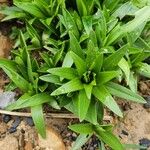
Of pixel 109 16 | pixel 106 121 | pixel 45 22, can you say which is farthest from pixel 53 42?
pixel 106 121

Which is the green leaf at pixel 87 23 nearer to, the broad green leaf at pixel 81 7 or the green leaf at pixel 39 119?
the broad green leaf at pixel 81 7

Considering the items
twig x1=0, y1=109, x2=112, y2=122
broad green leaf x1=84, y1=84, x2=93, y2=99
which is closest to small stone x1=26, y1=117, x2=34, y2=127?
twig x1=0, y1=109, x2=112, y2=122

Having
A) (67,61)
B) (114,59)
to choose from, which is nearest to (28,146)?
(67,61)

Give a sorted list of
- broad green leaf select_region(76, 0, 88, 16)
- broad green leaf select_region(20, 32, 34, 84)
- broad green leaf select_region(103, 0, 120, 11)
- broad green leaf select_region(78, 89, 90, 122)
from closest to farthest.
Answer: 1. broad green leaf select_region(78, 89, 90, 122)
2. broad green leaf select_region(20, 32, 34, 84)
3. broad green leaf select_region(76, 0, 88, 16)
4. broad green leaf select_region(103, 0, 120, 11)

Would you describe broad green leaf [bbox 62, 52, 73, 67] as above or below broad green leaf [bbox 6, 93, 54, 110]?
above

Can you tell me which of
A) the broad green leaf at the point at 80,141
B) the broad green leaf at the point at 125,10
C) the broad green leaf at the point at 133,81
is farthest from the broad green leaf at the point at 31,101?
the broad green leaf at the point at 125,10

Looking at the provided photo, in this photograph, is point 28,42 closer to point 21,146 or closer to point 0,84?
point 0,84

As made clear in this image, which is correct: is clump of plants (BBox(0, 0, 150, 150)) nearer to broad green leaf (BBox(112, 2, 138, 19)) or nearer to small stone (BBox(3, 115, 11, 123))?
broad green leaf (BBox(112, 2, 138, 19))

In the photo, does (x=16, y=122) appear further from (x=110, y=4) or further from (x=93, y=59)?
(x=110, y=4)
